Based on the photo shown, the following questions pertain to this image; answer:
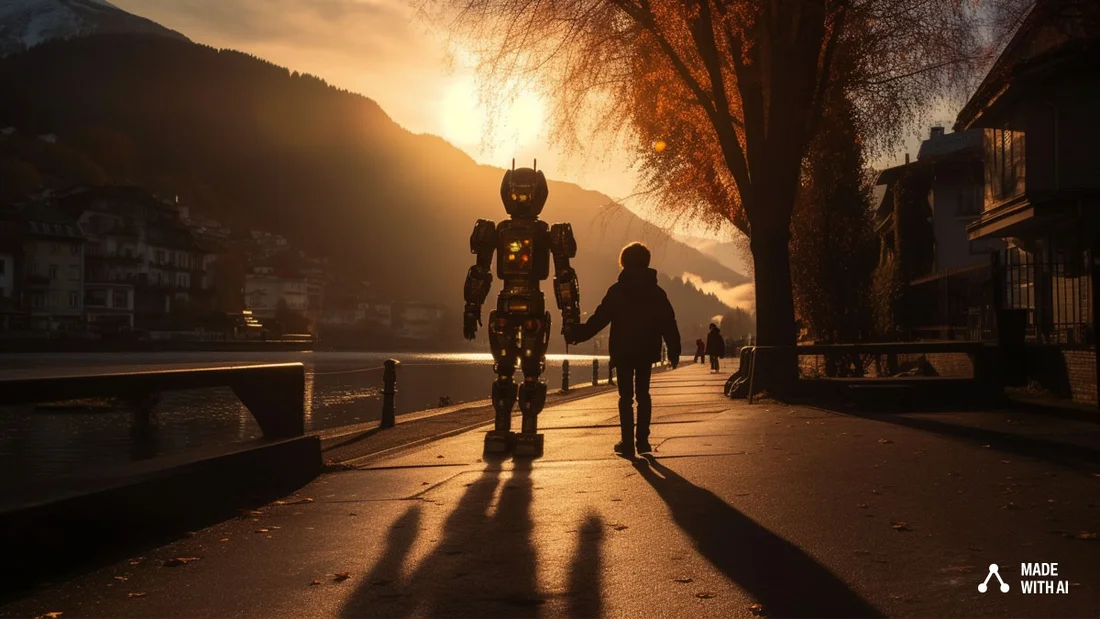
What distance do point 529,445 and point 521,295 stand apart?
1522mm

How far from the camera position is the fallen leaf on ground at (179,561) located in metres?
5.67

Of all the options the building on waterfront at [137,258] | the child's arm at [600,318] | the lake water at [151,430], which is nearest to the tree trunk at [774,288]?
the lake water at [151,430]

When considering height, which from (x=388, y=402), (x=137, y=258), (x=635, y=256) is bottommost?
(x=388, y=402)

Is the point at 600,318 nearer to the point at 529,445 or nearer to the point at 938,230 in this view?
the point at 529,445

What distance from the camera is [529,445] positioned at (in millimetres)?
10867

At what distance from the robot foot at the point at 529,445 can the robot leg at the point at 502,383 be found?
0.12 m

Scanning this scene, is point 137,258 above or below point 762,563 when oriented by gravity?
above

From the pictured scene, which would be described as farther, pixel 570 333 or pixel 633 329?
pixel 570 333

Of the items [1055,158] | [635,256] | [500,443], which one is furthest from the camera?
[1055,158]

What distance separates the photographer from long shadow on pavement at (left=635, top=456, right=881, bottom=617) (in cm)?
446

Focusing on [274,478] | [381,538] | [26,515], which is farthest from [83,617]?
[274,478]

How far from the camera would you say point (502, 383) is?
1125 centimetres

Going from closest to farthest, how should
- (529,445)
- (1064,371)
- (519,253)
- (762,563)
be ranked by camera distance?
(762,563)
(529,445)
(519,253)
(1064,371)

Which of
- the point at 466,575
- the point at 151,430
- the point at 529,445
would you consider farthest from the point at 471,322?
the point at 151,430
